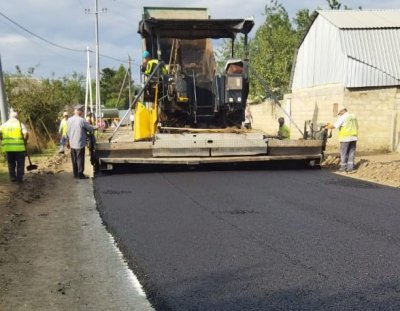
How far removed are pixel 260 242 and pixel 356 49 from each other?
1301 cm

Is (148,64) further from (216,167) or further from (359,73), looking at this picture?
(359,73)

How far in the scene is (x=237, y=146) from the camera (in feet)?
33.2

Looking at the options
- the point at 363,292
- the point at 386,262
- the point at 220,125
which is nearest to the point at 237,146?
the point at 220,125

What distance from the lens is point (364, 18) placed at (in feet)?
59.3

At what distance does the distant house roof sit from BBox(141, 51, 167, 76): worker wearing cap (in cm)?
740

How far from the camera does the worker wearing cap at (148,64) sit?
10.6 m

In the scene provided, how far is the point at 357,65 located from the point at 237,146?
24.7 feet

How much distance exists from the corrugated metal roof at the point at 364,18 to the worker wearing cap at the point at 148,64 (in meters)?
8.49

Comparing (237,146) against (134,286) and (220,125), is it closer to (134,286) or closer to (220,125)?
(220,125)

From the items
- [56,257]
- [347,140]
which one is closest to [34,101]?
[347,140]

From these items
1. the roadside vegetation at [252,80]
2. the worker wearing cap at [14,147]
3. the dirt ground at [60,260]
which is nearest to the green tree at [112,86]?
the roadside vegetation at [252,80]

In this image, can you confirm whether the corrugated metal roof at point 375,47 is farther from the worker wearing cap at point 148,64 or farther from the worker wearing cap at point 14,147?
the worker wearing cap at point 14,147

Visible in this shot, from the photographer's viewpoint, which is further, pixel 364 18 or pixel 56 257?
pixel 364 18

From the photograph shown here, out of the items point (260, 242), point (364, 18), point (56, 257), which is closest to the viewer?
point (56, 257)
